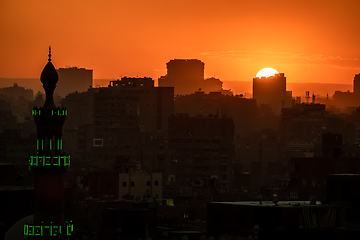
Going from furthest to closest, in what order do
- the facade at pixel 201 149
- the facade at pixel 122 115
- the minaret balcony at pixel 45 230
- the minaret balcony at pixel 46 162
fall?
the facade at pixel 122 115 → the facade at pixel 201 149 → the minaret balcony at pixel 46 162 → the minaret balcony at pixel 45 230

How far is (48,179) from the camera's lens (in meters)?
65.8

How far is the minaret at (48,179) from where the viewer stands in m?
64.9

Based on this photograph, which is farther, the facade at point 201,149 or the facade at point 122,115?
the facade at point 122,115

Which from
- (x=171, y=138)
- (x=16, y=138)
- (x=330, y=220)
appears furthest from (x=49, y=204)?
(x=171, y=138)

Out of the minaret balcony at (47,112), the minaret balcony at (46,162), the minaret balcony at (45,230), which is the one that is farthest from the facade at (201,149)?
the minaret balcony at (45,230)

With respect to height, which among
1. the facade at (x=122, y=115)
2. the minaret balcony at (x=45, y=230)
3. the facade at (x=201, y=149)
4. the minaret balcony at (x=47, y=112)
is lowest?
the minaret balcony at (x=45, y=230)

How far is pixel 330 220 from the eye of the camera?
58438mm

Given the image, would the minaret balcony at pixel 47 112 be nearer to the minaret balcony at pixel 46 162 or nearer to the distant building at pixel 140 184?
the minaret balcony at pixel 46 162

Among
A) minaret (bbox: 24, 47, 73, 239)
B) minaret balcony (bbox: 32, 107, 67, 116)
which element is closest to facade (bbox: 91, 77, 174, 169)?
minaret balcony (bbox: 32, 107, 67, 116)

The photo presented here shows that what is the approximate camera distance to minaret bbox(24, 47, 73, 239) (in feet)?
213

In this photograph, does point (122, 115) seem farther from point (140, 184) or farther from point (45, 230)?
point (45, 230)

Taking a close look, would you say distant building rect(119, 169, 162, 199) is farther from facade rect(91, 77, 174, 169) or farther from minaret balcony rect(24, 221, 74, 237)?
facade rect(91, 77, 174, 169)

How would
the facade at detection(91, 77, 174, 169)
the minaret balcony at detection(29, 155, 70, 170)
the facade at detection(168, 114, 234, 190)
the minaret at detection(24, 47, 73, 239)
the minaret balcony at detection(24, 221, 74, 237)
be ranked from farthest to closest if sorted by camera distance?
the facade at detection(91, 77, 174, 169)
the facade at detection(168, 114, 234, 190)
the minaret balcony at detection(29, 155, 70, 170)
the minaret at detection(24, 47, 73, 239)
the minaret balcony at detection(24, 221, 74, 237)

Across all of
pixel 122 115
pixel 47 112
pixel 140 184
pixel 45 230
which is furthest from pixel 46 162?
pixel 122 115
